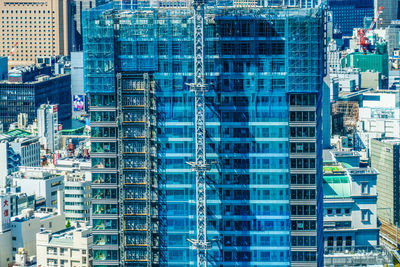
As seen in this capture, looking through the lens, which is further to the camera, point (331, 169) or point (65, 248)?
point (331, 169)

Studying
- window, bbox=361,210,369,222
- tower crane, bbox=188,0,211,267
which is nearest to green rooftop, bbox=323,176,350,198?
window, bbox=361,210,369,222

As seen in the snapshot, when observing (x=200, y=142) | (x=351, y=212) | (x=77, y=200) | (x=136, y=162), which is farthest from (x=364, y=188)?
(x=136, y=162)

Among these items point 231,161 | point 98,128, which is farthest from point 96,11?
point 231,161

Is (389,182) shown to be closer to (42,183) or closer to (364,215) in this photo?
(364,215)

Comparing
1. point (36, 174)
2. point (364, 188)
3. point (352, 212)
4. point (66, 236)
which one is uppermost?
point (364, 188)

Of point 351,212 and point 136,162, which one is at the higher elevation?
point 136,162

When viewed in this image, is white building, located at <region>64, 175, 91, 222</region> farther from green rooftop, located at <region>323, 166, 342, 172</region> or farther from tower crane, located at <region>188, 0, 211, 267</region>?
tower crane, located at <region>188, 0, 211, 267</region>

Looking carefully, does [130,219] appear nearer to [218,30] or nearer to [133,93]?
[133,93]
